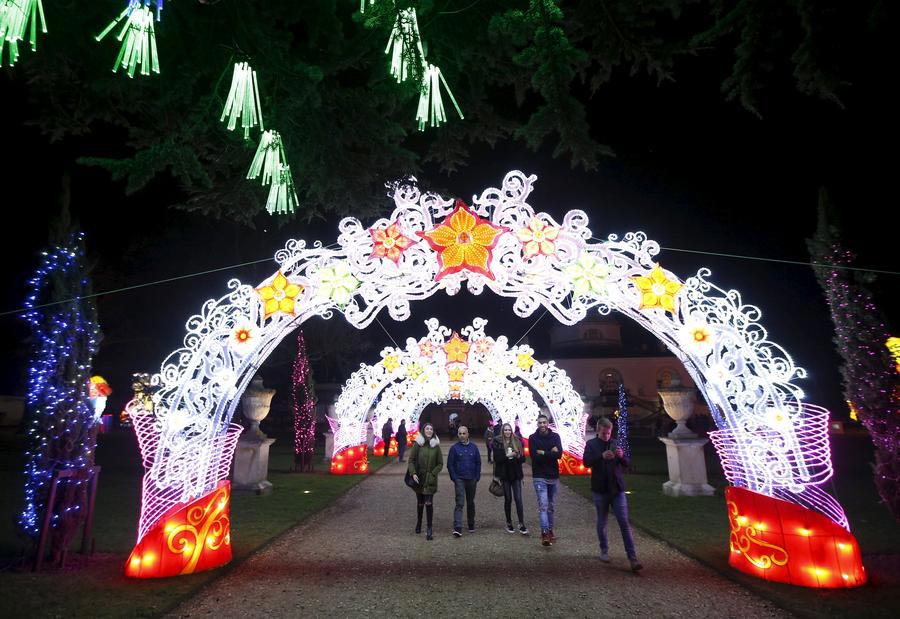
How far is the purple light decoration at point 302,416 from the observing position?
54.6ft

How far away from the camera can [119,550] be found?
22.0ft

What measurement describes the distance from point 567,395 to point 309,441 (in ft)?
28.1

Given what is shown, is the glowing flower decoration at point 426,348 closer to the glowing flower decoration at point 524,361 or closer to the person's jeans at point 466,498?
the glowing flower decoration at point 524,361

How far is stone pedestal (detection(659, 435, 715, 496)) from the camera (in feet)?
37.2

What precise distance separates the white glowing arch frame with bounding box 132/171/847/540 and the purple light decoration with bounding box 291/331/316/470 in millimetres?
10790

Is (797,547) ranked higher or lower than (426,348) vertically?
lower

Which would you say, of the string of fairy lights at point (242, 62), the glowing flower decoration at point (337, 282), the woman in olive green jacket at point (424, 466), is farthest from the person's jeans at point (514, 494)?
the string of fairy lights at point (242, 62)

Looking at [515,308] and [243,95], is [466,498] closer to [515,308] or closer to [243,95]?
[515,308]

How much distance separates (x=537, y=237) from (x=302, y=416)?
1276 centimetres

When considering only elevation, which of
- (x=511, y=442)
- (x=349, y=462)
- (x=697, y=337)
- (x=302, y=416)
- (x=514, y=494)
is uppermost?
(x=697, y=337)

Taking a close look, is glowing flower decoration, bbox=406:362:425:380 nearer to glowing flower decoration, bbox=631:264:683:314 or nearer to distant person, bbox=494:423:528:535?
distant person, bbox=494:423:528:535

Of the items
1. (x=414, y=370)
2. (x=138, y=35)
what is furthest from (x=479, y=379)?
(x=138, y=35)

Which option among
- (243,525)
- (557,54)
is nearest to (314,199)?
(557,54)

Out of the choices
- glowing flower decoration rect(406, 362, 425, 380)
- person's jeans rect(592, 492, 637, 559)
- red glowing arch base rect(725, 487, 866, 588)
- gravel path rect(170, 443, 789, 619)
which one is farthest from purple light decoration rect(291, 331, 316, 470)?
red glowing arch base rect(725, 487, 866, 588)
